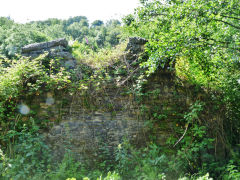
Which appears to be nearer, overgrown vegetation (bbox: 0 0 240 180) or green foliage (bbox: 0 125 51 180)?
green foliage (bbox: 0 125 51 180)

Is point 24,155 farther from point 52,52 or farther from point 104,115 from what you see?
point 52,52

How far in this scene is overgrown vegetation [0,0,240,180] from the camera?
155 inches

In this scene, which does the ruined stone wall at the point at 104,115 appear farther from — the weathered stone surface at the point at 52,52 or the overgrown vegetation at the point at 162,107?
the weathered stone surface at the point at 52,52

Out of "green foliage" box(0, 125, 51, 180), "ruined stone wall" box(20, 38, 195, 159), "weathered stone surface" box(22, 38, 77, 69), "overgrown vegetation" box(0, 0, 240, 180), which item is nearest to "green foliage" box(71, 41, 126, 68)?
"overgrown vegetation" box(0, 0, 240, 180)

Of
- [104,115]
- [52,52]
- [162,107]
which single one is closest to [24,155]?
[104,115]

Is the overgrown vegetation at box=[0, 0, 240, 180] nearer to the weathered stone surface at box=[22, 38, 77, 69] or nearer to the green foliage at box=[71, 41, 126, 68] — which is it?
the green foliage at box=[71, 41, 126, 68]

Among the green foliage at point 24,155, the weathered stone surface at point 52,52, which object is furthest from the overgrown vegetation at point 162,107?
the weathered stone surface at point 52,52

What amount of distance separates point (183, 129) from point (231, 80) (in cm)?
175

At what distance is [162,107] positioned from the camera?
4879 mm

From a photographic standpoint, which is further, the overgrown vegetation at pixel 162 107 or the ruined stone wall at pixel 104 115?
the ruined stone wall at pixel 104 115

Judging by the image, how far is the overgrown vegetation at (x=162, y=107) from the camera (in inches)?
155

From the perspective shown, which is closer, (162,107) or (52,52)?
(162,107)

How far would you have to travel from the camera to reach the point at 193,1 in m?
4.14

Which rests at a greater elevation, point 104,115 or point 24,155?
point 104,115
